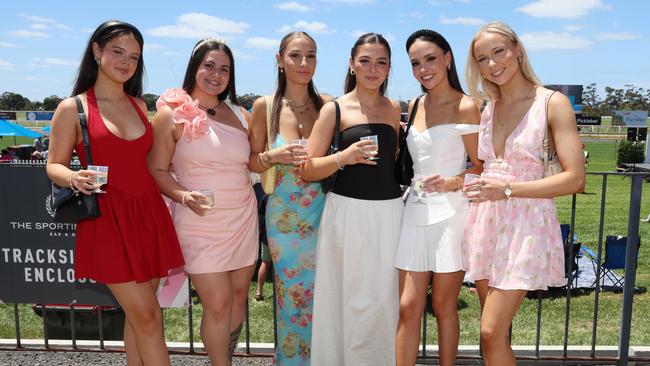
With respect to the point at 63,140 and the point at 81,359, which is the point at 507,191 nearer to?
the point at 63,140

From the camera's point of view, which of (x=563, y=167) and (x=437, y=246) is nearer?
(x=563, y=167)

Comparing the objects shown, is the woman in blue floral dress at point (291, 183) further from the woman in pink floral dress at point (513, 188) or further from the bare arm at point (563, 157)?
the bare arm at point (563, 157)

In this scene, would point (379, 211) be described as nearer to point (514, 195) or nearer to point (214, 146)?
point (514, 195)

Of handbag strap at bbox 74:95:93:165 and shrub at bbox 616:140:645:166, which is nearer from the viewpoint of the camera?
handbag strap at bbox 74:95:93:165

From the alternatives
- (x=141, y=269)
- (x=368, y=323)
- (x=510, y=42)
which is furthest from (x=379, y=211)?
(x=141, y=269)

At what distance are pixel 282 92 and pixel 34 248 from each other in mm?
2365

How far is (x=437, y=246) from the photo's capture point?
9.59ft

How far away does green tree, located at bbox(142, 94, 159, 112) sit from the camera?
3.15m

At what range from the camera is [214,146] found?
10.0 ft

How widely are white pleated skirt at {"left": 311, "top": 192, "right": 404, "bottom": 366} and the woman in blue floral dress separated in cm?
13

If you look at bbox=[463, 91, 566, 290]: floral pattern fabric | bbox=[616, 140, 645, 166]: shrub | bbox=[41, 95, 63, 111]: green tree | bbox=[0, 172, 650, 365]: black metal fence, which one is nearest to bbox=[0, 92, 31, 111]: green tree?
bbox=[41, 95, 63, 111]: green tree

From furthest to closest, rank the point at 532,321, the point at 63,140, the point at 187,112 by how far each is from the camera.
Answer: the point at 532,321, the point at 187,112, the point at 63,140

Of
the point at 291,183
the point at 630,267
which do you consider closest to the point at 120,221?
the point at 291,183

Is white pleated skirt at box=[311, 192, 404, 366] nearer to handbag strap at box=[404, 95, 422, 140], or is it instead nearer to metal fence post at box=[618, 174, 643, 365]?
handbag strap at box=[404, 95, 422, 140]
